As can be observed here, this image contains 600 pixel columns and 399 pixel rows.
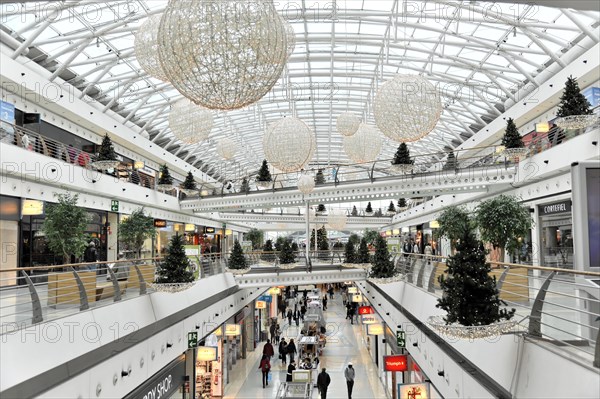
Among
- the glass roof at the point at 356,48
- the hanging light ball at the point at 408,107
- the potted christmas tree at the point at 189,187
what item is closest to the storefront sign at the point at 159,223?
the potted christmas tree at the point at 189,187

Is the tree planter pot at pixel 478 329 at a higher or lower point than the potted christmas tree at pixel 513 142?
lower

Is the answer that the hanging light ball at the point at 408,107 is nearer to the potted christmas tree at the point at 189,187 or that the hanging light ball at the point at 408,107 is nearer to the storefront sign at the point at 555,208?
the storefront sign at the point at 555,208

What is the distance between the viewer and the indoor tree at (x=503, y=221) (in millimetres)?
11531

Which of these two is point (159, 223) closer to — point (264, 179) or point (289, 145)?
point (264, 179)

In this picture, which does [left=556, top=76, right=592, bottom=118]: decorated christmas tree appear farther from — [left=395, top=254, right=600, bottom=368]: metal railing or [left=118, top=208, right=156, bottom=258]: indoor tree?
[left=118, top=208, right=156, bottom=258]: indoor tree

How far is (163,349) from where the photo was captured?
937cm

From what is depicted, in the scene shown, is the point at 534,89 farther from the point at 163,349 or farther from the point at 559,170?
the point at 163,349

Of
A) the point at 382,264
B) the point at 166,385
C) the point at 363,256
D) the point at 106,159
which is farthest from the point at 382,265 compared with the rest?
the point at 106,159

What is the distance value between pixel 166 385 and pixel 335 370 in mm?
9416

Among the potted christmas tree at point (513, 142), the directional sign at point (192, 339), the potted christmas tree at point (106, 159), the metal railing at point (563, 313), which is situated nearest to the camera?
the metal railing at point (563, 313)

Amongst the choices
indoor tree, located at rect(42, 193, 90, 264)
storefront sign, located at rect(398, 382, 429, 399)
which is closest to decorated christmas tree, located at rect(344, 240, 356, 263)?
storefront sign, located at rect(398, 382, 429, 399)

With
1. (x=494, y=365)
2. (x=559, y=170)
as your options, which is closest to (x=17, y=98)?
(x=494, y=365)

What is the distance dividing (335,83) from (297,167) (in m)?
17.8

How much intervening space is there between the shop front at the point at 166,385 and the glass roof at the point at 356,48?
708cm
